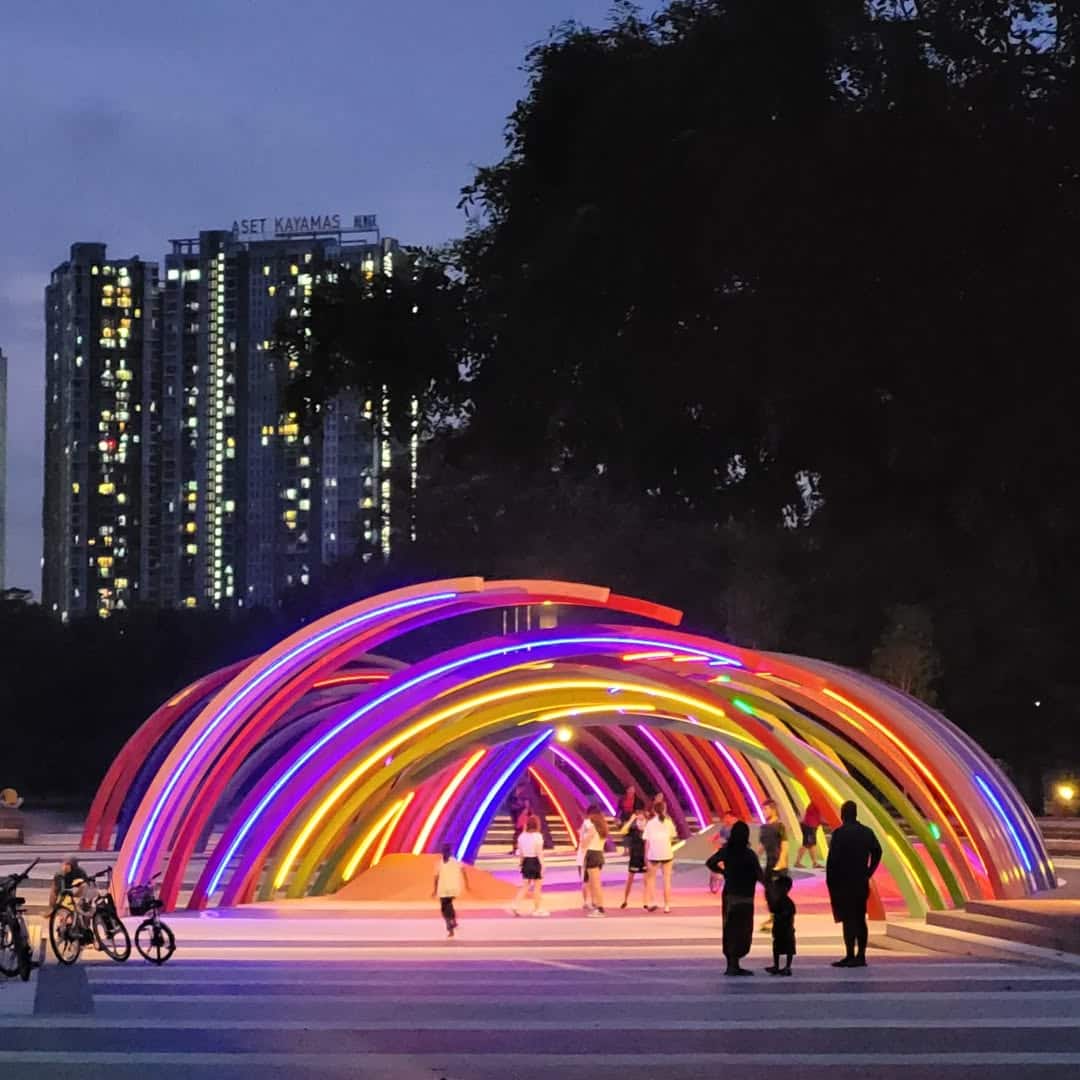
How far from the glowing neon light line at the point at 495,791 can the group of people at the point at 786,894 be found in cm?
1138

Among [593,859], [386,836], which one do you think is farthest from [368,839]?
[593,859]

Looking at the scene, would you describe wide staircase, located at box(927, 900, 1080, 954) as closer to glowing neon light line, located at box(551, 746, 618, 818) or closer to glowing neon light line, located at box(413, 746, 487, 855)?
glowing neon light line, located at box(413, 746, 487, 855)

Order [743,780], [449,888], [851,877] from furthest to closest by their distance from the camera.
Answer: [743,780], [449,888], [851,877]

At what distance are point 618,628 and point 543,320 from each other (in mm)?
7944

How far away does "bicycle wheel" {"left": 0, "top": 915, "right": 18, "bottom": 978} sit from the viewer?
16500 mm

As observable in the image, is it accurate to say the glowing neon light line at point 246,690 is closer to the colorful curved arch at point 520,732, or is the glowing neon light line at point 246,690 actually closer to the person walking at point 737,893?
the colorful curved arch at point 520,732

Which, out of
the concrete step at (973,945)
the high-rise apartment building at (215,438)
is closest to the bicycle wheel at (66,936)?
the concrete step at (973,945)

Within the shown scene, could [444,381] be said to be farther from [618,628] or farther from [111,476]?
[111,476]

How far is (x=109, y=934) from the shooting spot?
18.0 meters

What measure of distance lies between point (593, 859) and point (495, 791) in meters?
5.98

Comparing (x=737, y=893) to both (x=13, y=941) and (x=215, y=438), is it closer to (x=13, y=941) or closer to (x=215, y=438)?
(x=13, y=941)

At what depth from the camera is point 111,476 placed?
515 ft

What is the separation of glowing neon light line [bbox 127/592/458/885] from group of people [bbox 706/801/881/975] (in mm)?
6288

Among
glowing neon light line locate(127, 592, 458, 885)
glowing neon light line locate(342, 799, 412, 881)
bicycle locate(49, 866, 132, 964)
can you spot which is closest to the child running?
glowing neon light line locate(127, 592, 458, 885)
